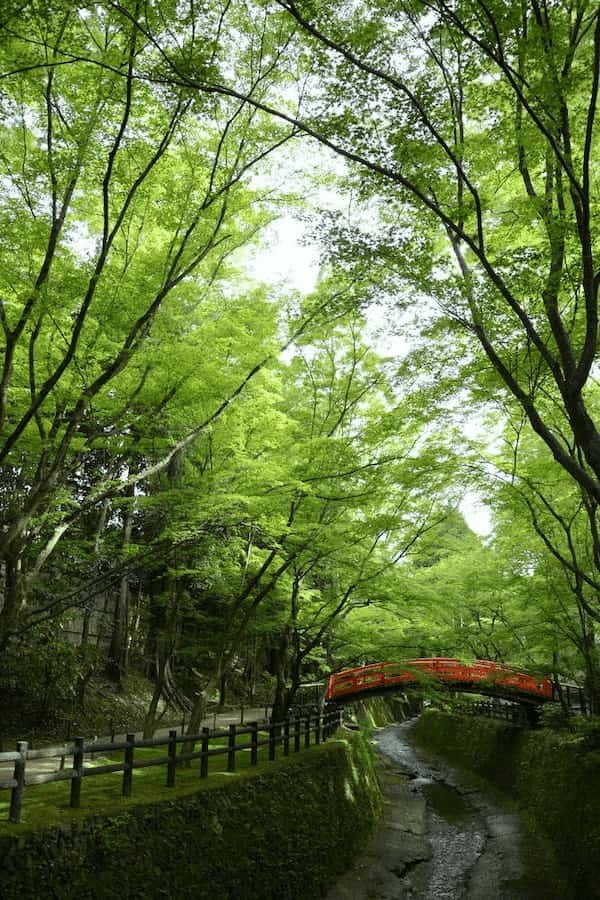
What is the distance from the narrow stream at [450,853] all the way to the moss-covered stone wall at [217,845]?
27.9 inches

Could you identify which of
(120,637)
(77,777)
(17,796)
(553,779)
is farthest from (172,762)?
(120,637)

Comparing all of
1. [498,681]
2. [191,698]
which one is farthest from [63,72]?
[191,698]

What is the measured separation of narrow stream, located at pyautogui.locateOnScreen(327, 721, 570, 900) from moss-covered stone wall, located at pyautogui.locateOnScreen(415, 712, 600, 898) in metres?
0.52

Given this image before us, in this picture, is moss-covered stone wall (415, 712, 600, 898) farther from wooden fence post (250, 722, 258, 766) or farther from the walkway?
the walkway

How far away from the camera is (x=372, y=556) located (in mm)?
13625

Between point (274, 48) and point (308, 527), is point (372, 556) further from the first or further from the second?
point (274, 48)

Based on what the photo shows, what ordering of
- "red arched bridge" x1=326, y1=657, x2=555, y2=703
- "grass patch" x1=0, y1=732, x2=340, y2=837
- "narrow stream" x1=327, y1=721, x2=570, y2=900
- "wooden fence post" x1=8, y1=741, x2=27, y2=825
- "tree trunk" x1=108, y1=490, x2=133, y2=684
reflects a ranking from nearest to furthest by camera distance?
"wooden fence post" x1=8, y1=741, x2=27, y2=825
"grass patch" x1=0, y1=732, x2=340, y2=837
"narrow stream" x1=327, y1=721, x2=570, y2=900
"red arched bridge" x1=326, y1=657, x2=555, y2=703
"tree trunk" x1=108, y1=490, x2=133, y2=684

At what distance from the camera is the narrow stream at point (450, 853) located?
37.4 ft

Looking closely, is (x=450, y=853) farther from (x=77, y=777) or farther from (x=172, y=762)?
(x=77, y=777)

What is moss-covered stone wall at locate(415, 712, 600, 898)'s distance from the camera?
11.1m

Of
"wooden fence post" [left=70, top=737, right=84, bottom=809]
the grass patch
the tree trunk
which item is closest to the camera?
the grass patch

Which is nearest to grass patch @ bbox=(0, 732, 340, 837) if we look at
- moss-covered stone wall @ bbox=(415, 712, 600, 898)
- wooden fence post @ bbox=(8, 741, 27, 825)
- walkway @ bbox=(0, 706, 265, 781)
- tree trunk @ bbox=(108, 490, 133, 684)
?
wooden fence post @ bbox=(8, 741, 27, 825)

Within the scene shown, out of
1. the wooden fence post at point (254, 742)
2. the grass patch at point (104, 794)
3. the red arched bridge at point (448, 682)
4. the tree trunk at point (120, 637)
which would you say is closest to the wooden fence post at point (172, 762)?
the grass patch at point (104, 794)

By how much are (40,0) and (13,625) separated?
6464mm
